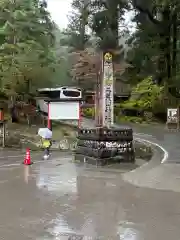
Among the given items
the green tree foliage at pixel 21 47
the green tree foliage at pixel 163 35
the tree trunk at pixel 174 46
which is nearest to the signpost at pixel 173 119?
the green tree foliage at pixel 163 35

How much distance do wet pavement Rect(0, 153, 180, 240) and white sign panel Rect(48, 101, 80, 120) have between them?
8.93m

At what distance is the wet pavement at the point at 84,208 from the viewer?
6699 mm

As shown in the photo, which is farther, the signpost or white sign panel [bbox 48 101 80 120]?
the signpost

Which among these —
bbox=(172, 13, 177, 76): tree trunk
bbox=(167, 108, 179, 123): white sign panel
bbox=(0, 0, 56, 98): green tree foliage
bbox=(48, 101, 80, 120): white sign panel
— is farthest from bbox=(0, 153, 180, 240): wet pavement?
bbox=(172, 13, 177, 76): tree trunk

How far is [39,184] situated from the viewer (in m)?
11.3

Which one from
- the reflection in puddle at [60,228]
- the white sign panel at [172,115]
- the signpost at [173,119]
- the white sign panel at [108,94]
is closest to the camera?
the reflection in puddle at [60,228]

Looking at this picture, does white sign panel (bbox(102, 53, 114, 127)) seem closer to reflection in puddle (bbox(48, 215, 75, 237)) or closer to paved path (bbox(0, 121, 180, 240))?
paved path (bbox(0, 121, 180, 240))

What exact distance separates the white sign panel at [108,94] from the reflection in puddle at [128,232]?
942 centimetres

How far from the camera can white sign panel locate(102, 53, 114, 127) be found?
16.4 m

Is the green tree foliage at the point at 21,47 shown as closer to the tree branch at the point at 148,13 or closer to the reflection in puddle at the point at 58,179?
the tree branch at the point at 148,13

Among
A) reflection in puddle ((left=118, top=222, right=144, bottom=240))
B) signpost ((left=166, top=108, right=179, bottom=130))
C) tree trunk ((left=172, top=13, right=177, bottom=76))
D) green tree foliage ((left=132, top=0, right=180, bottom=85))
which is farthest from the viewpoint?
tree trunk ((left=172, top=13, right=177, bottom=76))

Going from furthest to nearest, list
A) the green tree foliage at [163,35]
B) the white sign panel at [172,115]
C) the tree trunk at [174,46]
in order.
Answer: the tree trunk at [174,46]
the green tree foliage at [163,35]
the white sign panel at [172,115]

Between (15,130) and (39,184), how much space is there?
15.7m

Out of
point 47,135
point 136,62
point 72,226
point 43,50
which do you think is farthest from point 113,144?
point 136,62
